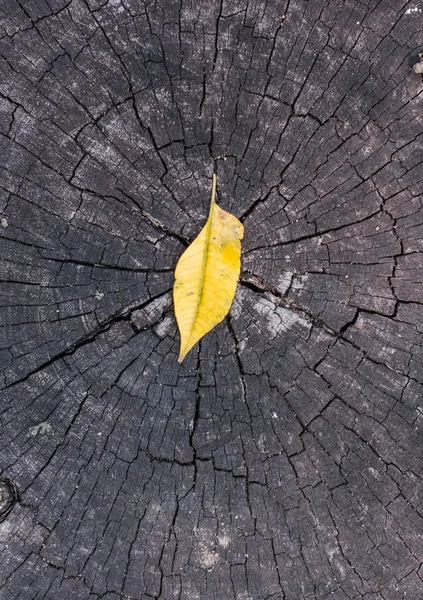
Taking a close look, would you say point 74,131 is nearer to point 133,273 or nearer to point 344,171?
point 133,273

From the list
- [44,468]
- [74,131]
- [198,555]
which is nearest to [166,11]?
[74,131]

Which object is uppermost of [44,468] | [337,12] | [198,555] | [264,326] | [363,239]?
[337,12]

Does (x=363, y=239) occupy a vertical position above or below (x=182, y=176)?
below

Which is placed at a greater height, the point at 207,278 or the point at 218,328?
the point at 207,278
